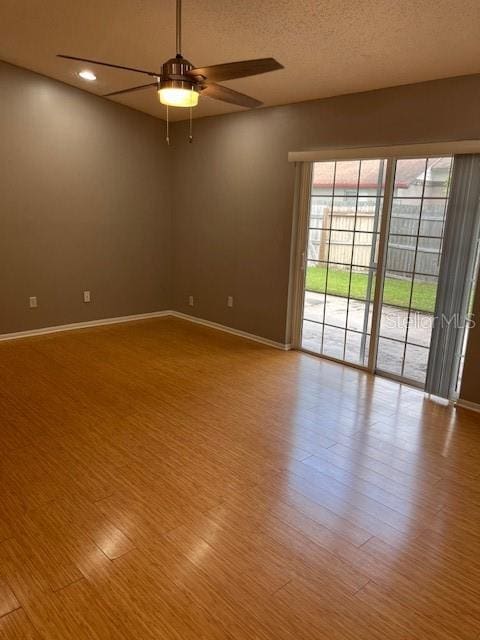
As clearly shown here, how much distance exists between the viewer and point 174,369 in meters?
4.32

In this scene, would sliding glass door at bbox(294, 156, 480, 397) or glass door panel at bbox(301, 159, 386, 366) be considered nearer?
sliding glass door at bbox(294, 156, 480, 397)

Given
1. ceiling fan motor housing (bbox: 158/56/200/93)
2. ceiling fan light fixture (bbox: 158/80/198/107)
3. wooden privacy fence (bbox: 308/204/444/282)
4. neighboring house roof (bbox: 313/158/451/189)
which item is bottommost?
wooden privacy fence (bbox: 308/204/444/282)

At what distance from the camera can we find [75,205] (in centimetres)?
520

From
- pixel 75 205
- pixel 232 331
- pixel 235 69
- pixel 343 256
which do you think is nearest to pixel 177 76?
pixel 235 69

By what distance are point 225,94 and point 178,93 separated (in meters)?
0.39

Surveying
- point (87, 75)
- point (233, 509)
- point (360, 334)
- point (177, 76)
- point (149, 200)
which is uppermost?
point (87, 75)

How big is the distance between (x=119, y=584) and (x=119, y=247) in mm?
4519

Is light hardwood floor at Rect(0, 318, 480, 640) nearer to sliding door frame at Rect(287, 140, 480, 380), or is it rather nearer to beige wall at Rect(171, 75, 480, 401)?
sliding door frame at Rect(287, 140, 480, 380)

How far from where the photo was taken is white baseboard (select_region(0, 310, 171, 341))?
5.03m

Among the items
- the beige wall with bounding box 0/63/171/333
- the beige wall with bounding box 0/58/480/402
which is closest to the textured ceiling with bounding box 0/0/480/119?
the beige wall with bounding box 0/58/480/402

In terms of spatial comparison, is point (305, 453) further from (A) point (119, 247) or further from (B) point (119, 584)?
(A) point (119, 247)

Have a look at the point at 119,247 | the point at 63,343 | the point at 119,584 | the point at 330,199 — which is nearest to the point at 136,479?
the point at 119,584

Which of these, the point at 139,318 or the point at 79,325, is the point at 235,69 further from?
the point at 139,318

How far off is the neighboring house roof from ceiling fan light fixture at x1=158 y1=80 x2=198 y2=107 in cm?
225
